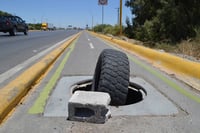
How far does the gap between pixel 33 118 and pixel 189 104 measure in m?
2.60

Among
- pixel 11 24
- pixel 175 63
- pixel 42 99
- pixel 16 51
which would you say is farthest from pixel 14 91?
pixel 11 24

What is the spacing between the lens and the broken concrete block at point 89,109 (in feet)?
14.3

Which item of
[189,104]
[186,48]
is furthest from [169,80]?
[186,48]

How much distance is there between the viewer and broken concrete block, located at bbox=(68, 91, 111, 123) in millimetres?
4371

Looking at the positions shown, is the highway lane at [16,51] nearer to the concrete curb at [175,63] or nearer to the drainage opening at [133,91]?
the drainage opening at [133,91]

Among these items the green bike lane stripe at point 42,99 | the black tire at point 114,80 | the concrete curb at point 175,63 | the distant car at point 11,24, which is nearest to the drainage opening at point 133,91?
the green bike lane stripe at point 42,99

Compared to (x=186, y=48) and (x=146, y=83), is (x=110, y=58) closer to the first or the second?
(x=146, y=83)

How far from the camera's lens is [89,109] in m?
4.45

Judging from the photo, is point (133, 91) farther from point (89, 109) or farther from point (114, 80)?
point (89, 109)

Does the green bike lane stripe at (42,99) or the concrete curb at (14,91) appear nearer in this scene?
the concrete curb at (14,91)

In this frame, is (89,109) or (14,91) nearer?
(89,109)

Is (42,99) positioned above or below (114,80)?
below

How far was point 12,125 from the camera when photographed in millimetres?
4312

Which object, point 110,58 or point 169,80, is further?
point 169,80
